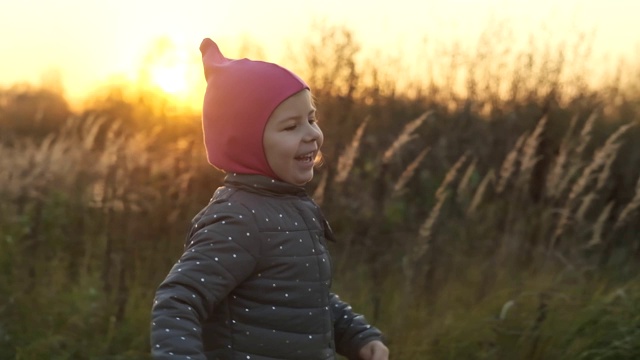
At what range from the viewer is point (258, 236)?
2693 millimetres

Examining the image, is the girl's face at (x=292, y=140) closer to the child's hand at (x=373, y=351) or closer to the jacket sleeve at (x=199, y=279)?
the jacket sleeve at (x=199, y=279)

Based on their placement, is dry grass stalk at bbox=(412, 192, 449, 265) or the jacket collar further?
dry grass stalk at bbox=(412, 192, 449, 265)

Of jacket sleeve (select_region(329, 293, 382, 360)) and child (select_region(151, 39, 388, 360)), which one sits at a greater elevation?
child (select_region(151, 39, 388, 360))

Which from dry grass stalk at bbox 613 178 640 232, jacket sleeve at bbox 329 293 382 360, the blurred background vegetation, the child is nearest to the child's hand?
jacket sleeve at bbox 329 293 382 360

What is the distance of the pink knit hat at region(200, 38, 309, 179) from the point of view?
9.20 ft

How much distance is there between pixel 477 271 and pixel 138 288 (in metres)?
1.91

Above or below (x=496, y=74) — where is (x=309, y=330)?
below

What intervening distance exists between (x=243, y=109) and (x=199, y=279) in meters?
0.49

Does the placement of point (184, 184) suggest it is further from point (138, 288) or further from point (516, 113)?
point (516, 113)

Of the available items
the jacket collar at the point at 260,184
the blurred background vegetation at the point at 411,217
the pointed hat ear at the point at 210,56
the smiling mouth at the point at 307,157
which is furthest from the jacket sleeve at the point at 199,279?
the blurred background vegetation at the point at 411,217

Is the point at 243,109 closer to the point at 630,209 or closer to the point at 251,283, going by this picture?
the point at 251,283

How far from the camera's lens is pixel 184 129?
970 centimetres

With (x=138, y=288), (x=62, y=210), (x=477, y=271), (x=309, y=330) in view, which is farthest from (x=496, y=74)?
(x=309, y=330)

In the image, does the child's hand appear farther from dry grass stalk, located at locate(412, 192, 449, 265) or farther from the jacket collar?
dry grass stalk, located at locate(412, 192, 449, 265)
